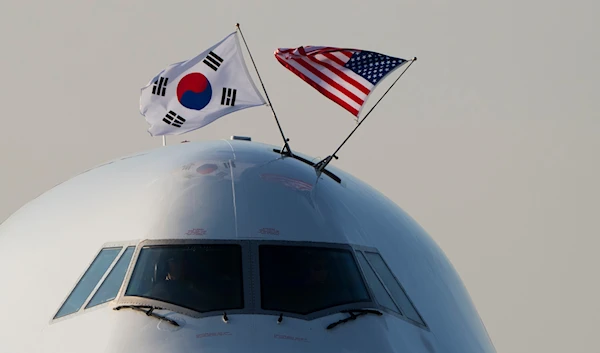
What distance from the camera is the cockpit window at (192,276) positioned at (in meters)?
14.0

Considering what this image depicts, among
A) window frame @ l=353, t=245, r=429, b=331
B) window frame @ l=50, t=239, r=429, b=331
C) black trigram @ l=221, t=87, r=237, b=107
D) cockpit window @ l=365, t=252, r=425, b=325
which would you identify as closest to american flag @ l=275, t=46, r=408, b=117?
black trigram @ l=221, t=87, r=237, b=107

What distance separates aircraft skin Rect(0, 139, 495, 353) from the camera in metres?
13.5

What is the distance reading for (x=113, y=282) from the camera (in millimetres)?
14430

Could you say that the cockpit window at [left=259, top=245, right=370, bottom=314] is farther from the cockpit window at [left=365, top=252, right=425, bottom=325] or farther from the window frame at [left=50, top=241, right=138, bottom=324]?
the window frame at [left=50, top=241, right=138, bottom=324]

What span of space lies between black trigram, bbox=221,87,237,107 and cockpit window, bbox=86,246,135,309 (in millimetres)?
6743

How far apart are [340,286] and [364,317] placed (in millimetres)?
619

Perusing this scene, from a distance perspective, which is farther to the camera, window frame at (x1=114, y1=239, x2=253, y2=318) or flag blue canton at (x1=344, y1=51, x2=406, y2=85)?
flag blue canton at (x1=344, y1=51, x2=406, y2=85)

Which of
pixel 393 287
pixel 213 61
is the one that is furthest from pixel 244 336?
pixel 213 61

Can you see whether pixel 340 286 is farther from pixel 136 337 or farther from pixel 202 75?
pixel 202 75

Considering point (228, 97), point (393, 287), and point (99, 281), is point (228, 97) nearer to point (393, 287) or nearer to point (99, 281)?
point (393, 287)

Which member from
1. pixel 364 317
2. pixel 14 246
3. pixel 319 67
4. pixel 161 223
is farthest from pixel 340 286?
pixel 319 67

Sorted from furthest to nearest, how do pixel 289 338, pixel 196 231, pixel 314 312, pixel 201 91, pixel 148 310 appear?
pixel 201 91 → pixel 196 231 → pixel 314 312 → pixel 148 310 → pixel 289 338

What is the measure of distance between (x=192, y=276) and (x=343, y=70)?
7368 millimetres

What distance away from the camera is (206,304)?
1388 cm
